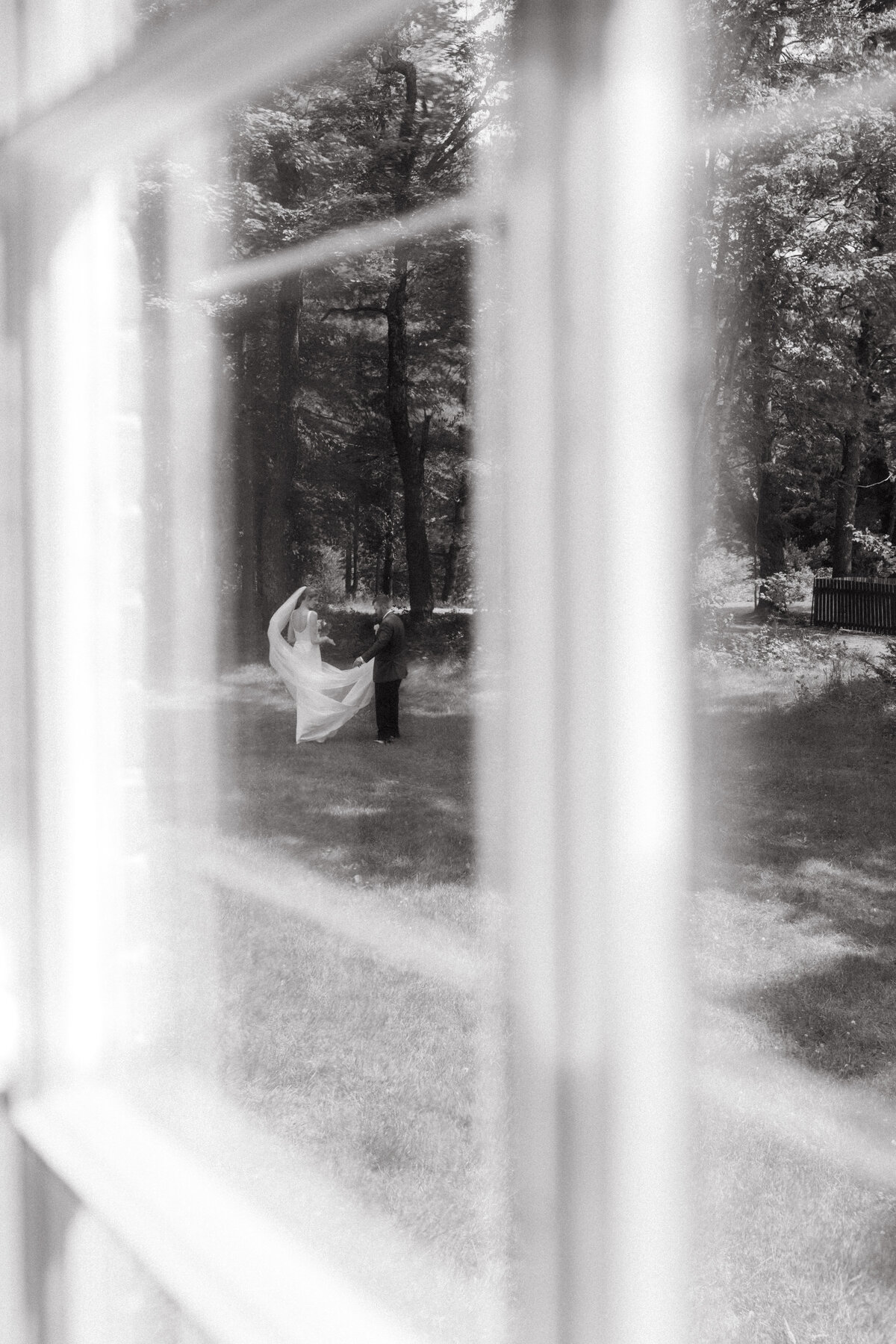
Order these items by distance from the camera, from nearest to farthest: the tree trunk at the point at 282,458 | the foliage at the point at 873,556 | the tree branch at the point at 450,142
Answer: the foliage at the point at 873,556 < the tree branch at the point at 450,142 < the tree trunk at the point at 282,458

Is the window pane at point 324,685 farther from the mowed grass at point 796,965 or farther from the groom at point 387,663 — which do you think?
the mowed grass at point 796,965

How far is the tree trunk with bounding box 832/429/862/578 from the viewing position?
0.65 m

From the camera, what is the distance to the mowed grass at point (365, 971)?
0.91 meters

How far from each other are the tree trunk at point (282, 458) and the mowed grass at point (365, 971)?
0.40 ft

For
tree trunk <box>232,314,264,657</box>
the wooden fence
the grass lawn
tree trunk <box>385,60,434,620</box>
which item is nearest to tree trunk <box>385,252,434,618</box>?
tree trunk <box>385,60,434,620</box>

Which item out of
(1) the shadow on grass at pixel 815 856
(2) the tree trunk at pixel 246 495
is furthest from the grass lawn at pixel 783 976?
(2) the tree trunk at pixel 246 495

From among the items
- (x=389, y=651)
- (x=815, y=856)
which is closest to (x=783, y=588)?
(x=815, y=856)

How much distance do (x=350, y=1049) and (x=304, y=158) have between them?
825 mm

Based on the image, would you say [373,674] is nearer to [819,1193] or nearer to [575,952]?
[575,952]

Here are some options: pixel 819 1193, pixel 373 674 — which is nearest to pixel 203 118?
pixel 373 674

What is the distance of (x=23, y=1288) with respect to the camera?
1351 millimetres

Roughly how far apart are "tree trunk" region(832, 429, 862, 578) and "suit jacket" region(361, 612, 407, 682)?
0.41 meters

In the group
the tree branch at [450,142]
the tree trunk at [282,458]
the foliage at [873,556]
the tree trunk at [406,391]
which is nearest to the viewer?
the foliage at [873,556]

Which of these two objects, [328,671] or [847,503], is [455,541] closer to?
[328,671]
